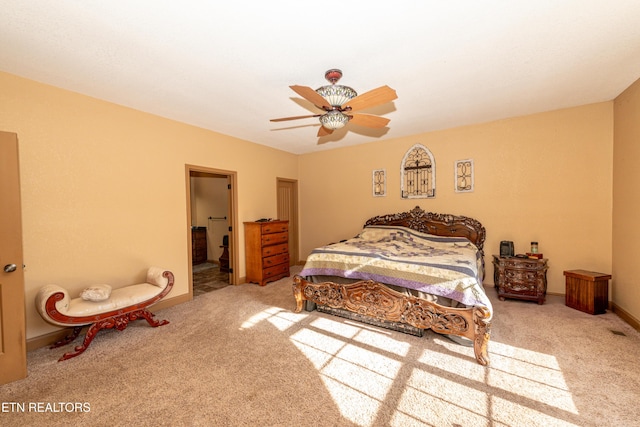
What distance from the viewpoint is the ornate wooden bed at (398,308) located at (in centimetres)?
242

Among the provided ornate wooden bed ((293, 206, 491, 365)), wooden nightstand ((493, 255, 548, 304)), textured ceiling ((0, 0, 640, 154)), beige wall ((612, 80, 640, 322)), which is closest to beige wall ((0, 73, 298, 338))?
textured ceiling ((0, 0, 640, 154))

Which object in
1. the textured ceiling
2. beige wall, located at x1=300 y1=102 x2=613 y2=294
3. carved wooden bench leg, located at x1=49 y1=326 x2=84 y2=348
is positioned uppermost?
the textured ceiling

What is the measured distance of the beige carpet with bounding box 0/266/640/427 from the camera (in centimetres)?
178

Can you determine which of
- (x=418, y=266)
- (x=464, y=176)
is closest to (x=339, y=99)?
(x=418, y=266)

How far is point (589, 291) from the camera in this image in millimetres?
3299

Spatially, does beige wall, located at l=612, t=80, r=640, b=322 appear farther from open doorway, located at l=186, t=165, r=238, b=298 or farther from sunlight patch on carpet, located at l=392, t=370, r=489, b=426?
open doorway, located at l=186, t=165, r=238, b=298

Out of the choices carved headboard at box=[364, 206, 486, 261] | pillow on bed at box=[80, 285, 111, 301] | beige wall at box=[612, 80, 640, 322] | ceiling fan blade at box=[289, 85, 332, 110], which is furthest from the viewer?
carved headboard at box=[364, 206, 486, 261]

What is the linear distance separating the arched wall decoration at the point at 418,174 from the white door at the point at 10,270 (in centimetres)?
512

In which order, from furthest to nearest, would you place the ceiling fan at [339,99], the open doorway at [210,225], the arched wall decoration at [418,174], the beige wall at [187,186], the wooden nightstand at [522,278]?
the open doorway at [210,225]
the arched wall decoration at [418,174]
the wooden nightstand at [522,278]
the beige wall at [187,186]
the ceiling fan at [339,99]

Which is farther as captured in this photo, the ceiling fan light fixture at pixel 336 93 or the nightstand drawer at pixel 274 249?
the nightstand drawer at pixel 274 249

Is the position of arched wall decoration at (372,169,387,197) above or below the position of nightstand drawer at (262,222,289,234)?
above

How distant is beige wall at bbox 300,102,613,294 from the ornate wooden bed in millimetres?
516
